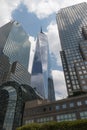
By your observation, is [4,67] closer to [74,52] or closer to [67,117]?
[74,52]

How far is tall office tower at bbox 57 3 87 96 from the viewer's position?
331ft

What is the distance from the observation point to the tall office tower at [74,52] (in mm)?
101037

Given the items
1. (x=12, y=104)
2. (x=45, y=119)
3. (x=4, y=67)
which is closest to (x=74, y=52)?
(x=4, y=67)

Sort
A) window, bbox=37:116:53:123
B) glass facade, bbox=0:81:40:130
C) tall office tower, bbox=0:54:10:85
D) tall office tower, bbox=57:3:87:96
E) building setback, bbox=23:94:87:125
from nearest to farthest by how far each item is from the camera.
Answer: building setback, bbox=23:94:87:125 < window, bbox=37:116:53:123 < glass facade, bbox=0:81:40:130 < tall office tower, bbox=57:3:87:96 < tall office tower, bbox=0:54:10:85

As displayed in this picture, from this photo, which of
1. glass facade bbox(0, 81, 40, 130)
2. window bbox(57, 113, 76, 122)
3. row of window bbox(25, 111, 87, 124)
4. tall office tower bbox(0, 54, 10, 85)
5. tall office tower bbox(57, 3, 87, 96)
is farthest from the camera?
tall office tower bbox(0, 54, 10, 85)

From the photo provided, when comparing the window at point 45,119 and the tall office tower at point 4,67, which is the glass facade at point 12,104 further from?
the tall office tower at point 4,67

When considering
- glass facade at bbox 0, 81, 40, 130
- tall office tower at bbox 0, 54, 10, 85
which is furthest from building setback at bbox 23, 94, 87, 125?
tall office tower at bbox 0, 54, 10, 85

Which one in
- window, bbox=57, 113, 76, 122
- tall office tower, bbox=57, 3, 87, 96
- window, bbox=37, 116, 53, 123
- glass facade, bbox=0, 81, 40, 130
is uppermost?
glass facade, bbox=0, 81, 40, 130

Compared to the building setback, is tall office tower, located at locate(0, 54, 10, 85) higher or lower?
lower

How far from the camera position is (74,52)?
14662cm

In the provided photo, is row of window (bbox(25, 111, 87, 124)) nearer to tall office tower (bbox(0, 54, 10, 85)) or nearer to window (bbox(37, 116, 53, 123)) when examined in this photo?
window (bbox(37, 116, 53, 123))

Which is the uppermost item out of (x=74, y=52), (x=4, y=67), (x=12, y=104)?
(x=12, y=104)

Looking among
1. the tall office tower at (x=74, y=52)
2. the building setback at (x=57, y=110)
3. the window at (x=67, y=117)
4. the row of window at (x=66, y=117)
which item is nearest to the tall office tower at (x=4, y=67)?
the tall office tower at (x=74, y=52)

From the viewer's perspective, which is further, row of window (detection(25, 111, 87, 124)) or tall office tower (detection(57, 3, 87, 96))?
tall office tower (detection(57, 3, 87, 96))
